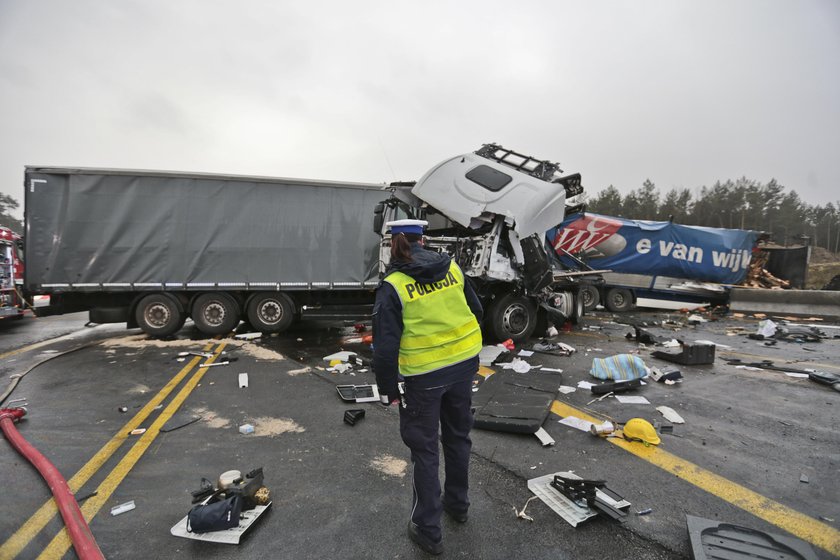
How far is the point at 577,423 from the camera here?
3.37 metres

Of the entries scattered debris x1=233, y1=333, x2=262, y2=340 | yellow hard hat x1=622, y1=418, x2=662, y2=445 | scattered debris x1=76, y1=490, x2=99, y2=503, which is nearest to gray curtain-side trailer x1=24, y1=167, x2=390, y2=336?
scattered debris x1=233, y1=333, x2=262, y2=340

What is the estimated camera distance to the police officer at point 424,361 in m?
2.01

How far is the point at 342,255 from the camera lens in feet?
24.6

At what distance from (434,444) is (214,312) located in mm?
6421

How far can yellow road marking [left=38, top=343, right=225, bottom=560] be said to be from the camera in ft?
6.53

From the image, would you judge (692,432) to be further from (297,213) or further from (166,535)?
(297,213)

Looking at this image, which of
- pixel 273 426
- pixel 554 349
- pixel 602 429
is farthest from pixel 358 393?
pixel 554 349

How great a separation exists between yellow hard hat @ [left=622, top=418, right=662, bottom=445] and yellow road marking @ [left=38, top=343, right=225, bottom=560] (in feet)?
11.7

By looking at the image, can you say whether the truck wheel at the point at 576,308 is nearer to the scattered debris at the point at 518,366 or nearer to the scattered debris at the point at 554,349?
the scattered debris at the point at 554,349

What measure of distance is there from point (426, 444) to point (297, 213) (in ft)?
20.1

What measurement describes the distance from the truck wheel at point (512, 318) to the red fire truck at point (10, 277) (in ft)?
30.4

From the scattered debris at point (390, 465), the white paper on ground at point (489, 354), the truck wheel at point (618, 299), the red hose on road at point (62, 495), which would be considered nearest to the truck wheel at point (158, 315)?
the red hose on road at point (62, 495)

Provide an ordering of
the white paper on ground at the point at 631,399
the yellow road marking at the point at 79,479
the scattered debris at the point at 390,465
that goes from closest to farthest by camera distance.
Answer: the yellow road marking at the point at 79,479 → the scattered debris at the point at 390,465 → the white paper on ground at the point at 631,399

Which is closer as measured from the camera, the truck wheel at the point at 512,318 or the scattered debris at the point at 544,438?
the scattered debris at the point at 544,438
